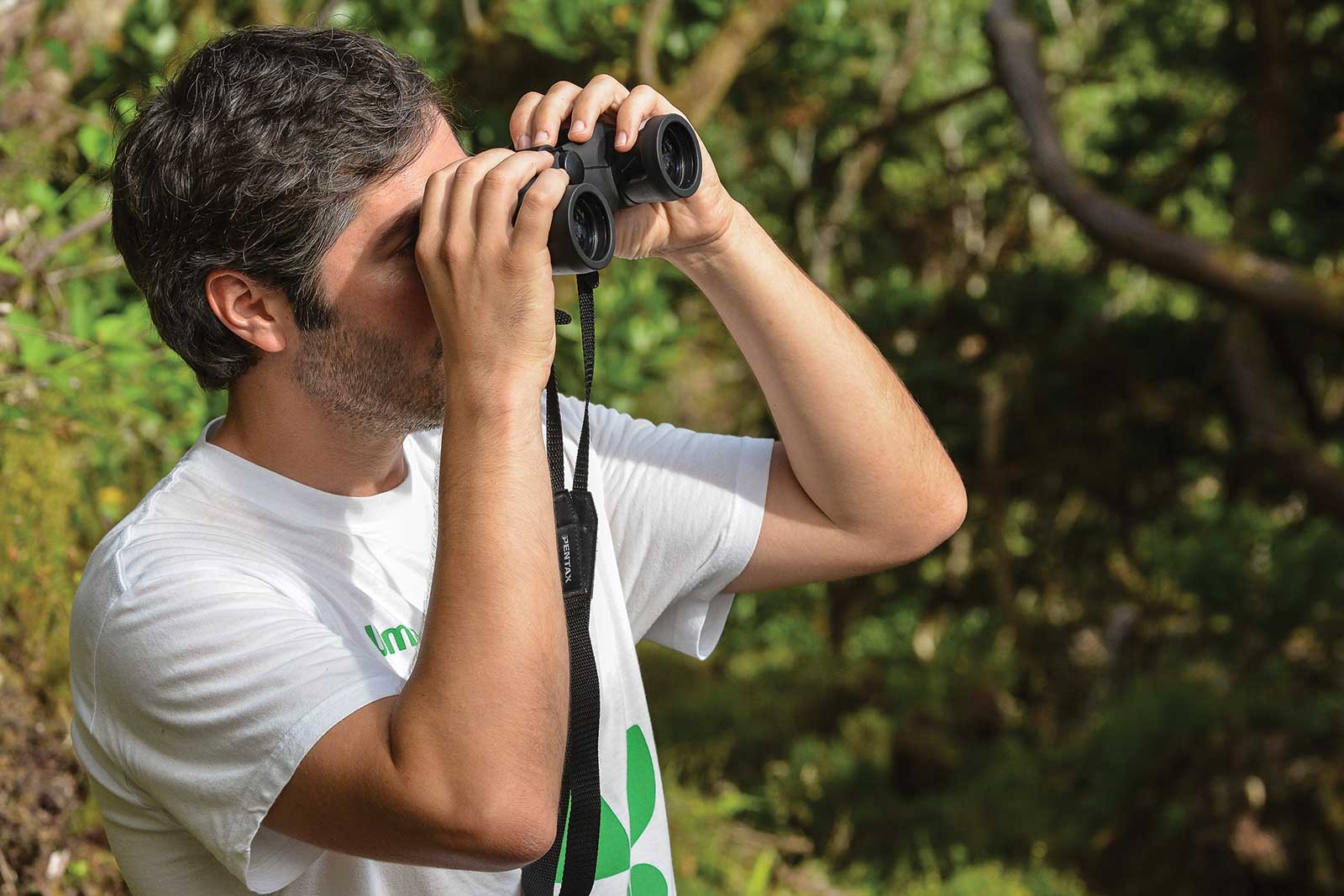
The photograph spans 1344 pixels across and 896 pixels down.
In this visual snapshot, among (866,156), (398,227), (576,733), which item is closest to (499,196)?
(398,227)

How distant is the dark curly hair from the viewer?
1.42m

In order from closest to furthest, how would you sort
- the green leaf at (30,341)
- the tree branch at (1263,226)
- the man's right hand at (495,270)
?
the man's right hand at (495,270)
the green leaf at (30,341)
the tree branch at (1263,226)

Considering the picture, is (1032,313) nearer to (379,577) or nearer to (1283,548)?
(1283,548)

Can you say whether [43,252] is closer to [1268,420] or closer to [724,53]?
[724,53]

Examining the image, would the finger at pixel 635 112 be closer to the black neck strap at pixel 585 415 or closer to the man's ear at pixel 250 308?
the black neck strap at pixel 585 415

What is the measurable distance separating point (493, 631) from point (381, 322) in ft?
1.43

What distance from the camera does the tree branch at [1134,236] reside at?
4512 mm

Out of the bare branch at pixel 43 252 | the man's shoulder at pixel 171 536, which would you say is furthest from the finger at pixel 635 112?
the bare branch at pixel 43 252

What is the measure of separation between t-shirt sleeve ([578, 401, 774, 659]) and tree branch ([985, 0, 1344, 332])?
3382mm

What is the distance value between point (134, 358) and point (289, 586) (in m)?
1.34

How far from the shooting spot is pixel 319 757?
1148 millimetres

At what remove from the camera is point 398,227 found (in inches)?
56.4

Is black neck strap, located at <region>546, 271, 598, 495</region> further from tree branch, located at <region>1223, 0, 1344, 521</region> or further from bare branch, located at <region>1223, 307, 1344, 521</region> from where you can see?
tree branch, located at <region>1223, 0, 1344, 521</region>

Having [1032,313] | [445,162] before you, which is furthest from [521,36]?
[1032,313]
